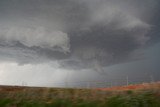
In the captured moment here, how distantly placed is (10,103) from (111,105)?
13.7m

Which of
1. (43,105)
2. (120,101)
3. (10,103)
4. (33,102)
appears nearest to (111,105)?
(120,101)

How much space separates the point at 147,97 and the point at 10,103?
1690cm

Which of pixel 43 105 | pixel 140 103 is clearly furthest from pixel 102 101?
pixel 43 105

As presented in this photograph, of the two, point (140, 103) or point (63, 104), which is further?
point (63, 104)

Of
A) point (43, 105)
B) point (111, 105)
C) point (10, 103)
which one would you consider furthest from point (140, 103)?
point (10, 103)

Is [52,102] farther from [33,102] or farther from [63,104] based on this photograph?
[33,102]

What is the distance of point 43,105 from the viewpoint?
28969 mm

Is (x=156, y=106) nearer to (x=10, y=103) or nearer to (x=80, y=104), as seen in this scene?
(x=80, y=104)

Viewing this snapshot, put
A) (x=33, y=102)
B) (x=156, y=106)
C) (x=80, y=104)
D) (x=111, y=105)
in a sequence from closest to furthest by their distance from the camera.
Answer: (x=156, y=106), (x=111, y=105), (x=80, y=104), (x=33, y=102)

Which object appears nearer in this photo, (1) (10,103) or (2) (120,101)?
(2) (120,101)

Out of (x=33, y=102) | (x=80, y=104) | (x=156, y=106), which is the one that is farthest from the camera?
(x=33, y=102)

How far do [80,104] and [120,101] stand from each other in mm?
4301

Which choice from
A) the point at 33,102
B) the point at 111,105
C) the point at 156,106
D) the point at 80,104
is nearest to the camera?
the point at 156,106

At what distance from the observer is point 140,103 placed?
23.7m
